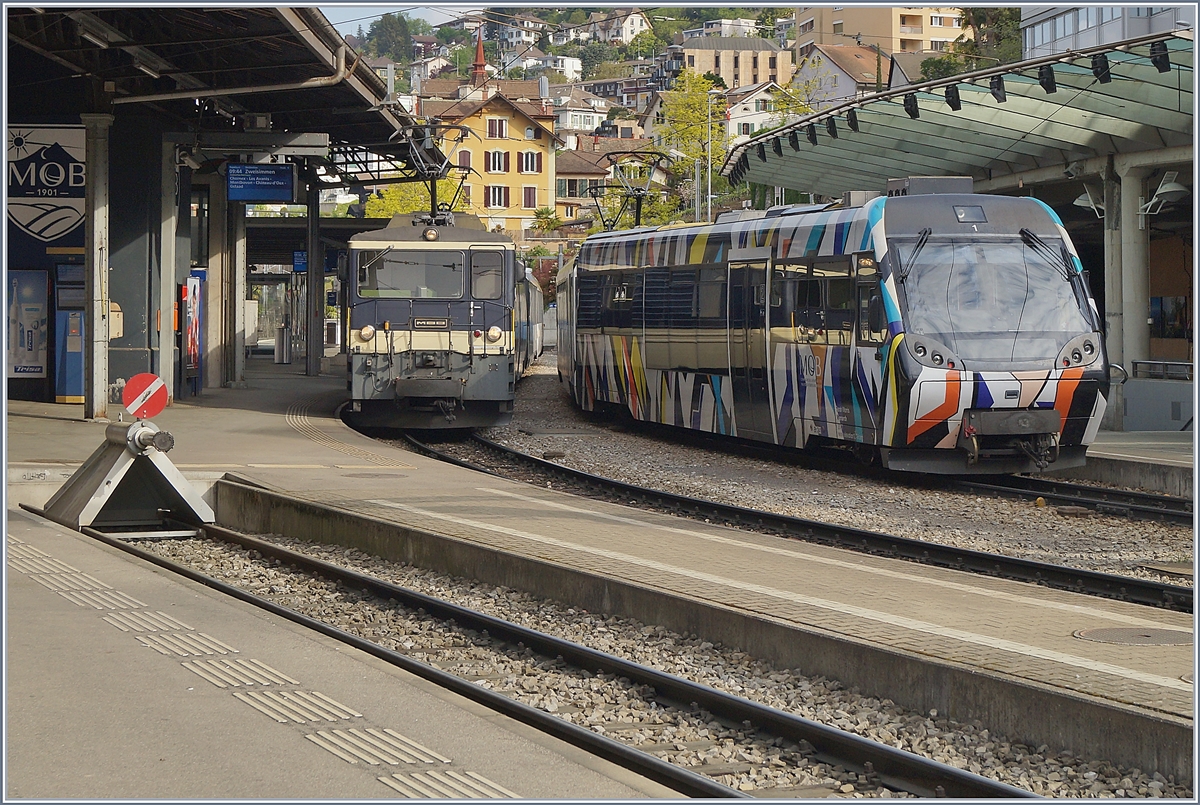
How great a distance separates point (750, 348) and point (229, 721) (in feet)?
41.6

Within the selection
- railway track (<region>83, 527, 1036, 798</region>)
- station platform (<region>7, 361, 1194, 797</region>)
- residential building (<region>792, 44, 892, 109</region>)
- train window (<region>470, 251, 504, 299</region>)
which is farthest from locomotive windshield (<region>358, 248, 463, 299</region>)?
residential building (<region>792, 44, 892, 109</region>)

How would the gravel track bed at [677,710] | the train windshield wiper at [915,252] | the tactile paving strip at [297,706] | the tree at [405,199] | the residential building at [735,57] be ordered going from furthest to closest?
1. the residential building at [735,57]
2. the tree at [405,199]
3. the train windshield wiper at [915,252]
4. the tactile paving strip at [297,706]
5. the gravel track bed at [677,710]

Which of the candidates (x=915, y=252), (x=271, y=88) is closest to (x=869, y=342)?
(x=915, y=252)

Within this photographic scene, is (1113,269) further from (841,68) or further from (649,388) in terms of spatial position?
(841,68)

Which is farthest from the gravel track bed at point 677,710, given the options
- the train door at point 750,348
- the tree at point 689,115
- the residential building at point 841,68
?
the residential building at point 841,68

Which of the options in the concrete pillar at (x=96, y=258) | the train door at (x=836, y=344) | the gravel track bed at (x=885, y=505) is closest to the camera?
the gravel track bed at (x=885, y=505)

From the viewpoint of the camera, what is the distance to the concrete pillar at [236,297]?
3200cm

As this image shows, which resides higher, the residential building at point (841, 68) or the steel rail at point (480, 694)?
the residential building at point (841, 68)

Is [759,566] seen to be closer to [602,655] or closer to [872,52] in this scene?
[602,655]

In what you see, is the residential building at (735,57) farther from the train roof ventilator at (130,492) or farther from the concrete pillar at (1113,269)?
the train roof ventilator at (130,492)

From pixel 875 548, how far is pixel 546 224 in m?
75.1

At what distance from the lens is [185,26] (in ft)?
62.7

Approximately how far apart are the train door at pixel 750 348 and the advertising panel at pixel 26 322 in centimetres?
1293

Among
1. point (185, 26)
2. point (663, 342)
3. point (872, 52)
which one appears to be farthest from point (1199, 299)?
point (872, 52)
